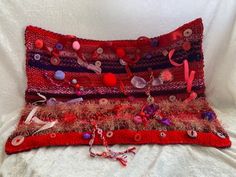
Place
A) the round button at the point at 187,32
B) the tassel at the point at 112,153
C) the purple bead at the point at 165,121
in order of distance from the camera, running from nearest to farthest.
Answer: the tassel at the point at 112,153 < the purple bead at the point at 165,121 < the round button at the point at 187,32

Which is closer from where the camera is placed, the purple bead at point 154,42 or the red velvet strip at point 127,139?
the red velvet strip at point 127,139

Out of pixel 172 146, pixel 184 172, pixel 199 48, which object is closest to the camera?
pixel 184 172

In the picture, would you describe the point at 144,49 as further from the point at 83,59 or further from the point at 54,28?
the point at 54,28

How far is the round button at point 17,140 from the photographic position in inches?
46.7

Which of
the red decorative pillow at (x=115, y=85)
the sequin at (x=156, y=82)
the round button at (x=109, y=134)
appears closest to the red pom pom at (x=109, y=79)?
the red decorative pillow at (x=115, y=85)

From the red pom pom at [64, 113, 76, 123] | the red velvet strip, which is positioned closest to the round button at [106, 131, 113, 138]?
the red velvet strip

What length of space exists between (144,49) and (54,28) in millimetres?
382

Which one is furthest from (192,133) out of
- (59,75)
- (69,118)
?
(59,75)

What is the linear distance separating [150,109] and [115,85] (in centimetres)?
21

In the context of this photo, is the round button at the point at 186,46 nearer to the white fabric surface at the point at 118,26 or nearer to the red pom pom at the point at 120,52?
the white fabric surface at the point at 118,26

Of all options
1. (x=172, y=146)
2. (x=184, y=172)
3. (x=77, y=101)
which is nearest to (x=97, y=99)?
(x=77, y=101)

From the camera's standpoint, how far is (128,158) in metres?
1.13

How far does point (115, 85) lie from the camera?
1438 millimetres

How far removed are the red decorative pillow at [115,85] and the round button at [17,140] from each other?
0.01 m
